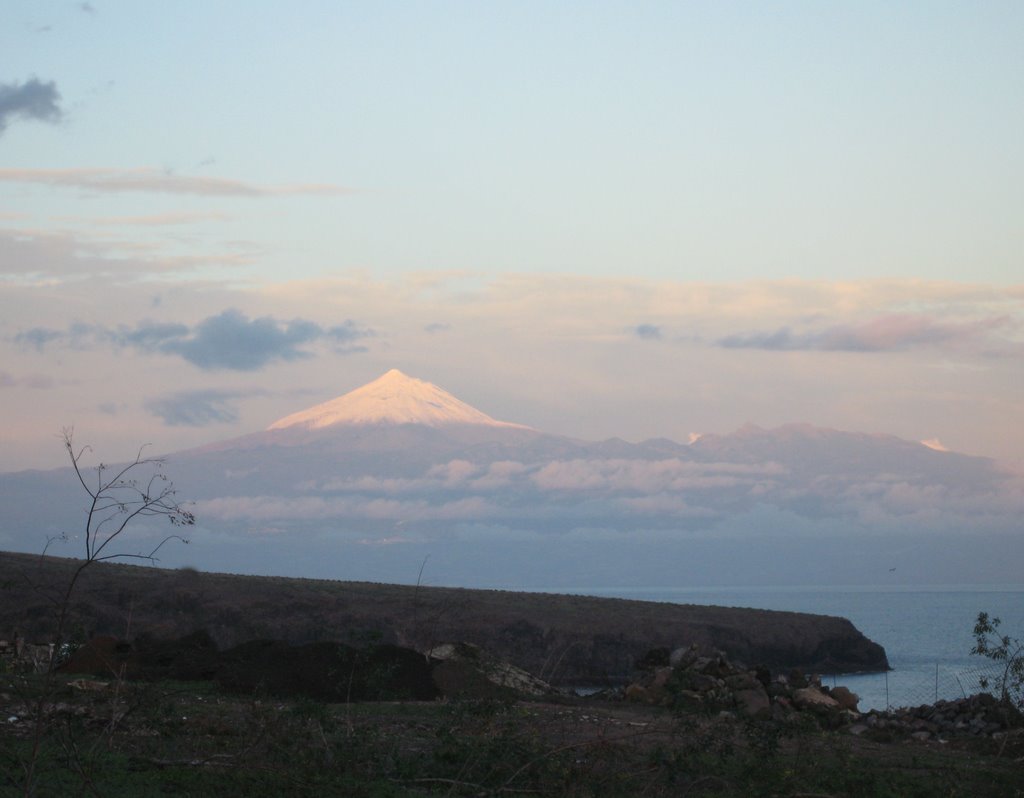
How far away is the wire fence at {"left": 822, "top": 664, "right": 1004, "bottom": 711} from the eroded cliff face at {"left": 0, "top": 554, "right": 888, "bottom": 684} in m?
1.61

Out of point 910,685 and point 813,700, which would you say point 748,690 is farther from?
point 910,685

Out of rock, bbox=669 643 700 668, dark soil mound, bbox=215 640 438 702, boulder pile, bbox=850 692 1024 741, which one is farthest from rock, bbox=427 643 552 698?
boulder pile, bbox=850 692 1024 741

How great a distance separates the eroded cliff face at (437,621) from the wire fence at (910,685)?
1.61m

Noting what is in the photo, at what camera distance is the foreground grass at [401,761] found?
10.6 m

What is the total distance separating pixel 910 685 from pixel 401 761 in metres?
23.7

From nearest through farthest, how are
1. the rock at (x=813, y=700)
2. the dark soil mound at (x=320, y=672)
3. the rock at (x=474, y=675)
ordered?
the dark soil mound at (x=320, y=672) → the rock at (x=474, y=675) → the rock at (x=813, y=700)

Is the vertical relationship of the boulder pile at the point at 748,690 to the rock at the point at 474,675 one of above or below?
below

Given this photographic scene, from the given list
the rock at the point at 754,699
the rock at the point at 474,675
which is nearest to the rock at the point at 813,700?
the rock at the point at 754,699

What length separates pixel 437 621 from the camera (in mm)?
31578

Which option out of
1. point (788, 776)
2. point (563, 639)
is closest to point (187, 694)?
point (788, 776)

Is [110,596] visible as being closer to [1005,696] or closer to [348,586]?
[348,586]

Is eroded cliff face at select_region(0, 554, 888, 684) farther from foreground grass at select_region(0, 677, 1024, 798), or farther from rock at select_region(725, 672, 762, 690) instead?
foreground grass at select_region(0, 677, 1024, 798)

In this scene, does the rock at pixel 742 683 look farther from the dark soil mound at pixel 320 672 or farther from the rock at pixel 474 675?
the dark soil mound at pixel 320 672

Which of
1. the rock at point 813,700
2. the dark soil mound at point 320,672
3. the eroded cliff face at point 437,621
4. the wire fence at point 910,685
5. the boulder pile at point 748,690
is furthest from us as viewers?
the eroded cliff face at point 437,621
